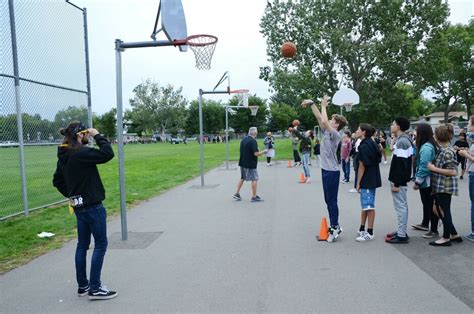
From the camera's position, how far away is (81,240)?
14.8ft

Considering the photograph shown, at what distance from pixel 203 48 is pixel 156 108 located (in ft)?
298

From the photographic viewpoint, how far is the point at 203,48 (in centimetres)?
750

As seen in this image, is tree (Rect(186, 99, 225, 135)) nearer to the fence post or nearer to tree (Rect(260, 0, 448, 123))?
tree (Rect(260, 0, 448, 123))

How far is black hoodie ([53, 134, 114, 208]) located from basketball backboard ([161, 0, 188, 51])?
2888mm

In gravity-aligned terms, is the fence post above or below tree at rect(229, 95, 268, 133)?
below

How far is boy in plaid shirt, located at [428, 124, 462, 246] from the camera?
6.03m

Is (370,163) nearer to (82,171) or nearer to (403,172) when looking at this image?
(403,172)

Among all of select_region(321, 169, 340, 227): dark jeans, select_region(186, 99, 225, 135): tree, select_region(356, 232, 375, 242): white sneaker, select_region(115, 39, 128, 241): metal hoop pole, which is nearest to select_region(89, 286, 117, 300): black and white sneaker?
select_region(115, 39, 128, 241): metal hoop pole

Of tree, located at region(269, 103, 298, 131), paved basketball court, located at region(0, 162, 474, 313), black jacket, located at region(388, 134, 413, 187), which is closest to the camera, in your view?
paved basketball court, located at region(0, 162, 474, 313)

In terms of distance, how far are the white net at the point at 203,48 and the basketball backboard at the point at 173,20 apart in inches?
8.1

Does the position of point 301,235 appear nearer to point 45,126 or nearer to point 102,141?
point 102,141

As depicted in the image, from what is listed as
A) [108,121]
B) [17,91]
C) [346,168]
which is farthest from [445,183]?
[108,121]

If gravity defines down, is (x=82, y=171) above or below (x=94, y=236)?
above

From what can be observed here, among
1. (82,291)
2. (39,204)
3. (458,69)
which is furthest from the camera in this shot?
(458,69)
